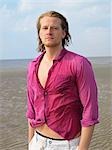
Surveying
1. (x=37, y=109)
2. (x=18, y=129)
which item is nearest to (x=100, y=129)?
(x=18, y=129)

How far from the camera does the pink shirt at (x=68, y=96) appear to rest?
2.79 m

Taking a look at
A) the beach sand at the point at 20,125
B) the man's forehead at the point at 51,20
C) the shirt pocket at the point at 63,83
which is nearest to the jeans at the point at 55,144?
the shirt pocket at the point at 63,83

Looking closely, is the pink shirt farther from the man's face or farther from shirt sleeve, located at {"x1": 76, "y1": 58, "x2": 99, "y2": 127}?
the man's face

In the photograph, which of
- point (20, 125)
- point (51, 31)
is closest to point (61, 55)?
point (51, 31)

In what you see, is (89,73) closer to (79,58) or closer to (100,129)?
(79,58)

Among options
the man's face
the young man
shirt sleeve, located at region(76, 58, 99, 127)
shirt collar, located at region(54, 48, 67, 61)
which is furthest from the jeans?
the man's face

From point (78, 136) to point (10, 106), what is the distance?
11053 millimetres

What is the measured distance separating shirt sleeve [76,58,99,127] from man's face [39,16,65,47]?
27 cm

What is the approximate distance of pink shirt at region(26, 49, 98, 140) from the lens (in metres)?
2.79

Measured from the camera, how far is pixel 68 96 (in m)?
2.83

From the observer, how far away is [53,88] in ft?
9.36

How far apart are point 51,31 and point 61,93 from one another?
1.51ft

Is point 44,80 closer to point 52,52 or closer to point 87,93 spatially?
point 52,52

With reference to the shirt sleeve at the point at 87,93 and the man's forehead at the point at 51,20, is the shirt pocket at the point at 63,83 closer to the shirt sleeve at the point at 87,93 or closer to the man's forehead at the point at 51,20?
the shirt sleeve at the point at 87,93
